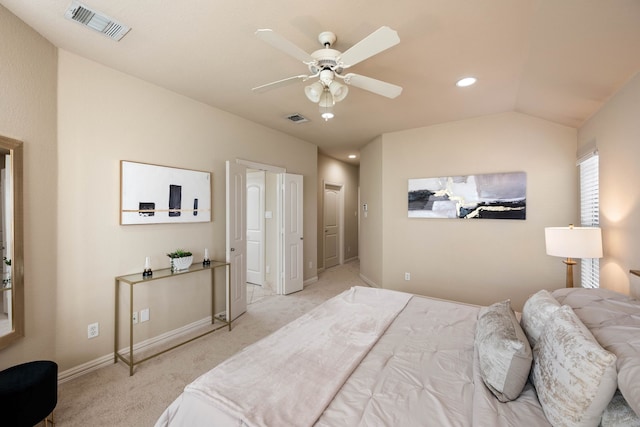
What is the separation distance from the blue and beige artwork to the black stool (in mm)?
4013

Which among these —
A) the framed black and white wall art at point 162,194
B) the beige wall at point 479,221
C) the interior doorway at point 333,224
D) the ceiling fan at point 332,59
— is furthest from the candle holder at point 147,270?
the interior doorway at point 333,224

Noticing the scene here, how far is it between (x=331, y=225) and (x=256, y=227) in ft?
7.01

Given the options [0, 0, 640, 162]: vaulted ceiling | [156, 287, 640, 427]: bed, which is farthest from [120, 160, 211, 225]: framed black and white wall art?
[156, 287, 640, 427]: bed

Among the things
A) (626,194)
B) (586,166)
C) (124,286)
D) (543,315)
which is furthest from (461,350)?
(124,286)

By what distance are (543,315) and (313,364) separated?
1.19m

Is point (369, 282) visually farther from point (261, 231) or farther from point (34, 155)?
point (34, 155)

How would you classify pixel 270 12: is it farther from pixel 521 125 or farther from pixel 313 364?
pixel 521 125

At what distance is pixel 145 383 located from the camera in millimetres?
2148

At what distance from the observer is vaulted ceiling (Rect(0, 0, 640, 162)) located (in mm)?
1631

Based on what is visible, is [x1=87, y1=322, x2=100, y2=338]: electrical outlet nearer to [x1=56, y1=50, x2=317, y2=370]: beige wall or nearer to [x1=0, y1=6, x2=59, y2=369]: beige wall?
[x1=56, y1=50, x2=317, y2=370]: beige wall

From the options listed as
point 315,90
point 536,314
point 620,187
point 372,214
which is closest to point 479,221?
point 620,187

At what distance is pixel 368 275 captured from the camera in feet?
16.5

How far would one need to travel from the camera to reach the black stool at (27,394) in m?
1.46

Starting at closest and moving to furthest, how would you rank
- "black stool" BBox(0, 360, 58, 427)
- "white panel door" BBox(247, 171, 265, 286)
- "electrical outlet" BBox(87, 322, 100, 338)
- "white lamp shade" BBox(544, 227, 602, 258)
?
"black stool" BBox(0, 360, 58, 427), "white lamp shade" BBox(544, 227, 602, 258), "electrical outlet" BBox(87, 322, 100, 338), "white panel door" BBox(247, 171, 265, 286)
